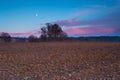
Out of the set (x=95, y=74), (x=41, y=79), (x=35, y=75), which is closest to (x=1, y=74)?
(x=35, y=75)

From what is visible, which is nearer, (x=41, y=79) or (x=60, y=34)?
(x=41, y=79)

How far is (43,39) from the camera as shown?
A: 100312mm

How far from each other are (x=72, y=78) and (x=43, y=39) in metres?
89.1

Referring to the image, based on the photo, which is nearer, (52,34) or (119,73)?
(119,73)

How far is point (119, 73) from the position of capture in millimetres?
12531

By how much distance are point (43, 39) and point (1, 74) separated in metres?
87.5

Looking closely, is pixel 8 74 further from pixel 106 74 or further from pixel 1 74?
pixel 106 74

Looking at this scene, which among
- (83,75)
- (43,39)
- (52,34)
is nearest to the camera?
(83,75)

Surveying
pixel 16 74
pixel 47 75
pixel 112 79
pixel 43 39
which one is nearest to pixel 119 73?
pixel 112 79

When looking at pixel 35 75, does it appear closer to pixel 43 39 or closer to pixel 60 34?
pixel 43 39

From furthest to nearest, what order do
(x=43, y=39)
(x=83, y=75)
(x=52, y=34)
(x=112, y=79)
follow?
1. (x=52, y=34)
2. (x=43, y=39)
3. (x=83, y=75)
4. (x=112, y=79)

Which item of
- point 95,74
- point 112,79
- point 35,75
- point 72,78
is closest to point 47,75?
point 35,75

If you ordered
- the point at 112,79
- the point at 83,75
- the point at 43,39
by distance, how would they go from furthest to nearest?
1. the point at 43,39
2. the point at 83,75
3. the point at 112,79

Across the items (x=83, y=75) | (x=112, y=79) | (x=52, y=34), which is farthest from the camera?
(x=52, y=34)
